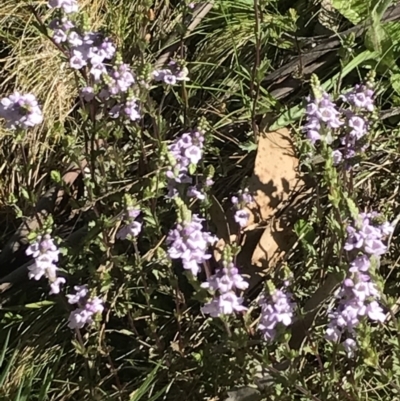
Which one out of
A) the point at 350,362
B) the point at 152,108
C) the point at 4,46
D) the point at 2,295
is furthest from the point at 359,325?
the point at 4,46

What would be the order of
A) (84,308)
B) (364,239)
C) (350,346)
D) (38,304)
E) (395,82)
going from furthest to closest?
(395,82) → (38,304) → (84,308) → (350,346) → (364,239)

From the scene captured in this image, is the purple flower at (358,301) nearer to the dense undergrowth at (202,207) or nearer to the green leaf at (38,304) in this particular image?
the dense undergrowth at (202,207)

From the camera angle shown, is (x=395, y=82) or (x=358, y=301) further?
(x=395, y=82)

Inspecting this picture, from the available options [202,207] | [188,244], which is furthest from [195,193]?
[188,244]

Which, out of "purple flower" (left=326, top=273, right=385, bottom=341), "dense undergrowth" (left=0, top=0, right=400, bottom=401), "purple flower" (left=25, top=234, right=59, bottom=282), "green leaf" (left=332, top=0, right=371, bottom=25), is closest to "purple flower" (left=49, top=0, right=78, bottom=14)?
"dense undergrowth" (left=0, top=0, right=400, bottom=401)

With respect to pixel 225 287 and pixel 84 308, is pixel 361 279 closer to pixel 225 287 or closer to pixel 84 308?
pixel 225 287

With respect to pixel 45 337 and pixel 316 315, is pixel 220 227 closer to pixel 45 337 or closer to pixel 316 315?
pixel 316 315
